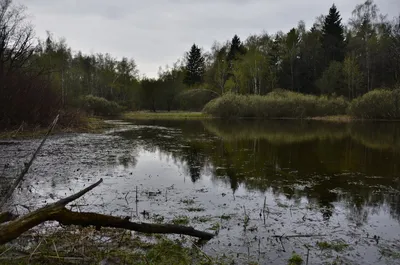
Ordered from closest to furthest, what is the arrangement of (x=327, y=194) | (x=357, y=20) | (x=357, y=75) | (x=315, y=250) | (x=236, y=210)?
(x=315, y=250) → (x=236, y=210) → (x=327, y=194) → (x=357, y=75) → (x=357, y=20)

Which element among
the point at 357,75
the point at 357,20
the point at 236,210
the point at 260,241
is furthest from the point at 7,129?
the point at 357,20

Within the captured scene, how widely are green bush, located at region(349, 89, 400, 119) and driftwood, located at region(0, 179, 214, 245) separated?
3998 centimetres

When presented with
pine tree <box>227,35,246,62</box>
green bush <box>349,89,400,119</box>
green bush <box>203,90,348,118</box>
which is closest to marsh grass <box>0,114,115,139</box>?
green bush <box>203,90,348,118</box>

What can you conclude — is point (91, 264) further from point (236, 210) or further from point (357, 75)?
point (357, 75)

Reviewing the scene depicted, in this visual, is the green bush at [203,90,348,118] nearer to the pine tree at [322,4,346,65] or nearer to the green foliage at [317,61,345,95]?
the green foliage at [317,61,345,95]

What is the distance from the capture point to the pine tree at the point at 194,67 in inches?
2864

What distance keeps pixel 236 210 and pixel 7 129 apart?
16.5m

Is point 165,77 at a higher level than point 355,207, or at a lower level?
higher

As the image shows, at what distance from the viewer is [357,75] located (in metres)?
50.8

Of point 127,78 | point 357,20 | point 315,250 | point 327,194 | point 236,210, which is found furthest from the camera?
point 127,78

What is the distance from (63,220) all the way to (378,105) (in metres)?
42.0

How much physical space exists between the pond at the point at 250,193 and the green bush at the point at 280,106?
2997 cm

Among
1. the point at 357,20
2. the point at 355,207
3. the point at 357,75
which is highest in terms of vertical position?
the point at 357,20

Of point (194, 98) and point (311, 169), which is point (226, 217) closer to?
point (311, 169)
